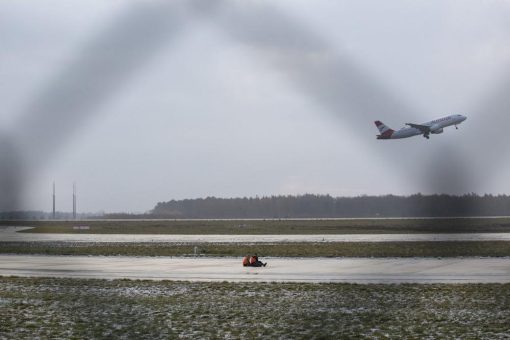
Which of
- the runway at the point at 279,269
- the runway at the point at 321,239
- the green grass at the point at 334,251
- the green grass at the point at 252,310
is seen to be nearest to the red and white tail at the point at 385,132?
the green grass at the point at 252,310

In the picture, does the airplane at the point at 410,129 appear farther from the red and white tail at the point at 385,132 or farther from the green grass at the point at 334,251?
the green grass at the point at 334,251

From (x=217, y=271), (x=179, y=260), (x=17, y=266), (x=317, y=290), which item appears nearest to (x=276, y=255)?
(x=179, y=260)

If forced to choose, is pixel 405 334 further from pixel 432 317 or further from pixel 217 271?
pixel 217 271

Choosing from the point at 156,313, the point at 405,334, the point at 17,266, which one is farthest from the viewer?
the point at 17,266

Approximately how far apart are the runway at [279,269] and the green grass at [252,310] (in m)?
3.90

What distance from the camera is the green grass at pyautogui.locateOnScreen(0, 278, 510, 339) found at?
20719 mm

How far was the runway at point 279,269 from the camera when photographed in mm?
36562

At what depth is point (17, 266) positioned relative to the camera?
47.3m

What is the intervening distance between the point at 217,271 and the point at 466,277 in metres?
15.3

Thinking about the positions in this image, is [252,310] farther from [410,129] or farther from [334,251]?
[334,251]

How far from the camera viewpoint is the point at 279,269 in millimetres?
43000

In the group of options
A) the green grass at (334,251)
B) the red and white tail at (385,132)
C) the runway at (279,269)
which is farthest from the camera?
the green grass at (334,251)

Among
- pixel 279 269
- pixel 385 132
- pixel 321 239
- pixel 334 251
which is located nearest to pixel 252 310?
pixel 385 132

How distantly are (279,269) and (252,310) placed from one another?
18.0 metres
